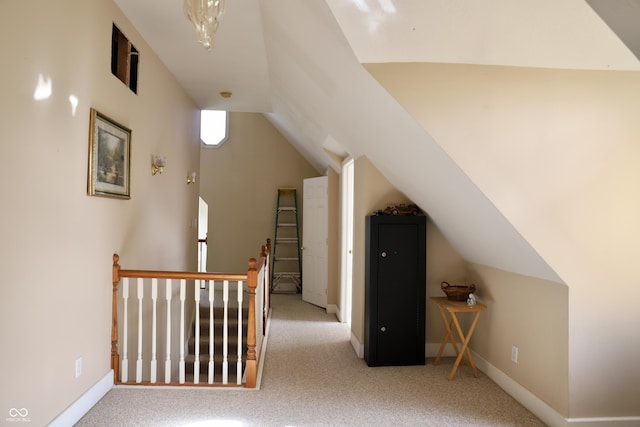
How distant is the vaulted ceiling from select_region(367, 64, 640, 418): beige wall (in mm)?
94

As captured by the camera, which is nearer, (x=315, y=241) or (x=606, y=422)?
(x=606, y=422)

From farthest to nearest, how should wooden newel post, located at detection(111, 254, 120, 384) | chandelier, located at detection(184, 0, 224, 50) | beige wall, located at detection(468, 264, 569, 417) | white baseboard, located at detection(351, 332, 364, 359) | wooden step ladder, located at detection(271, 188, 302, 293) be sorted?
1. wooden step ladder, located at detection(271, 188, 302, 293)
2. white baseboard, located at detection(351, 332, 364, 359)
3. wooden newel post, located at detection(111, 254, 120, 384)
4. beige wall, located at detection(468, 264, 569, 417)
5. chandelier, located at detection(184, 0, 224, 50)

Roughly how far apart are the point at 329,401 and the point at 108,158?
92.7 inches

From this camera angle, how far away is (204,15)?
1.83 meters

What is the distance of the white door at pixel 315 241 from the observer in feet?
22.1

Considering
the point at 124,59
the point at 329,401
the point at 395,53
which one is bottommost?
the point at 329,401

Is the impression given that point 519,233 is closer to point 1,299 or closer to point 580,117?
point 580,117

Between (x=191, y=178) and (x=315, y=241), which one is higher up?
(x=191, y=178)

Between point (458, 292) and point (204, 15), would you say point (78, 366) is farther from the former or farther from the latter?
point (458, 292)

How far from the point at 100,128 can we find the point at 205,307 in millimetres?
3783

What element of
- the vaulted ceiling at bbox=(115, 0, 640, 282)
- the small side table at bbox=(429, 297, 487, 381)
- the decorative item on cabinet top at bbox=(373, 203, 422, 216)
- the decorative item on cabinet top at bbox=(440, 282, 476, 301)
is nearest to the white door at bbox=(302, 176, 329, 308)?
the vaulted ceiling at bbox=(115, 0, 640, 282)

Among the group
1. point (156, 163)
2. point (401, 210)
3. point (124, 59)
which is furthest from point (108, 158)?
point (401, 210)

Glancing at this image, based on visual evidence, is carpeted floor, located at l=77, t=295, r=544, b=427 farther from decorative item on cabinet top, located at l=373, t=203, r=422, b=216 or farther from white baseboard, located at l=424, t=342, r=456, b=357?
decorative item on cabinet top, located at l=373, t=203, r=422, b=216

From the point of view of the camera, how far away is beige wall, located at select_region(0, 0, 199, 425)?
2.10m
